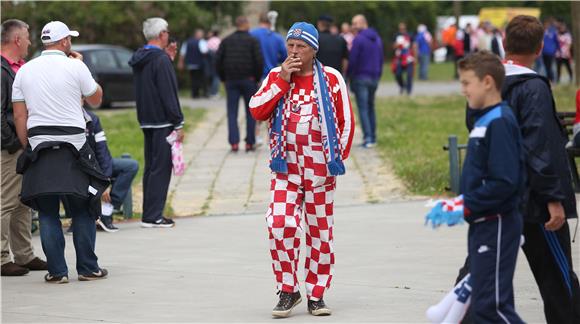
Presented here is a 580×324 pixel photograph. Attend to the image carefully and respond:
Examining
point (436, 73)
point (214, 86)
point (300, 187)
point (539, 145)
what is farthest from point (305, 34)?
point (436, 73)

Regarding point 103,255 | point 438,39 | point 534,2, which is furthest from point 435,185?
point 438,39

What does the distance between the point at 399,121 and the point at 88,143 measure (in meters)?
14.1

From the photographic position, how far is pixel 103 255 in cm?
998

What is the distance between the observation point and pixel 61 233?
28.6 feet

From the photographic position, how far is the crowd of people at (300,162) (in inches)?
223

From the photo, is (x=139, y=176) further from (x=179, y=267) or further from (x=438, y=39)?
(x=438, y=39)

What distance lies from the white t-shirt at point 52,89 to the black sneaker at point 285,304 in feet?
6.78

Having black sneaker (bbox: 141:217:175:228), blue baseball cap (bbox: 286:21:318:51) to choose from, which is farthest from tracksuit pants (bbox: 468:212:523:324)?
black sneaker (bbox: 141:217:175:228)

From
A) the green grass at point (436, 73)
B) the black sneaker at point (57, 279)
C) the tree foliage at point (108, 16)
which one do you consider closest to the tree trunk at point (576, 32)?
the tree foliage at point (108, 16)

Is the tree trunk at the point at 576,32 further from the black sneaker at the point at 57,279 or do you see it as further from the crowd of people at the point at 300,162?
the black sneaker at the point at 57,279

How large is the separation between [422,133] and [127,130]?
5.16m

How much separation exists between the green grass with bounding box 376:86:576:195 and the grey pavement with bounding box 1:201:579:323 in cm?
260

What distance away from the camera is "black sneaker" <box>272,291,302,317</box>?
7.43m

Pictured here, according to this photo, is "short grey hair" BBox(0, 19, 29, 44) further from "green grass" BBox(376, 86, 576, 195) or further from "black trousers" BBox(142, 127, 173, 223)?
"green grass" BBox(376, 86, 576, 195)
